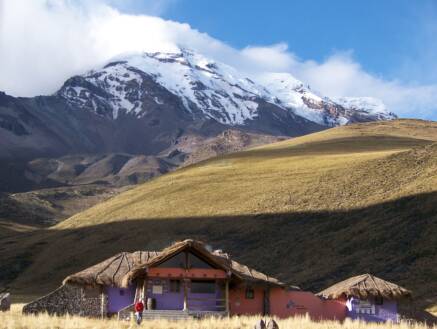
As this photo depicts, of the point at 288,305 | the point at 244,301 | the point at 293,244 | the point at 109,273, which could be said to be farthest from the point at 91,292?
the point at 293,244

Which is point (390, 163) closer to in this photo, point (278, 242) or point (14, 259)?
point (278, 242)

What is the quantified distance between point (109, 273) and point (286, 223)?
46338 mm

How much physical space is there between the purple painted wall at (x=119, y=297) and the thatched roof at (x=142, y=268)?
45.7 inches

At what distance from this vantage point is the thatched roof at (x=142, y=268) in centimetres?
4794

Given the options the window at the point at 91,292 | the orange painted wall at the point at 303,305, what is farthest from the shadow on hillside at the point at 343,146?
the window at the point at 91,292

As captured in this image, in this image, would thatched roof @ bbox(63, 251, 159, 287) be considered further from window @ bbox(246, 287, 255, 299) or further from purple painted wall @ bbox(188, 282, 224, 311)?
window @ bbox(246, 287, 255, 299)

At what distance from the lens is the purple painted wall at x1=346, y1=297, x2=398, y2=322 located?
172ft

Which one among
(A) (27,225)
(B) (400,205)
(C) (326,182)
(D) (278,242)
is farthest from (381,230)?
(A) (27,225)

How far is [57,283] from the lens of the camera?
89.3 metres

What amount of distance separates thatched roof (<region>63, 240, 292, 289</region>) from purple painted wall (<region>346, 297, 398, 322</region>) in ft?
16.6

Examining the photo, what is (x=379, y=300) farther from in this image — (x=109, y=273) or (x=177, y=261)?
(x=109, y=273)

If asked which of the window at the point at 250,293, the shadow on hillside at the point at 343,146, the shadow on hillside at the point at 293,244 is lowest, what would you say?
the window at the point at 250,293

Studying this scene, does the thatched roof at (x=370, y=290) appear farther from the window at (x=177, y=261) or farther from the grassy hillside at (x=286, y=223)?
the window at (x=177, y=261)

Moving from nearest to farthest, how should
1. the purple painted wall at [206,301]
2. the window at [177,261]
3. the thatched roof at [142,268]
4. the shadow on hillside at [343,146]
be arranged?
the thatched roof at [142,268] < the window at [177,261] < the purple painted wall at [206,301] < the shadow on hillside at [343,146]
